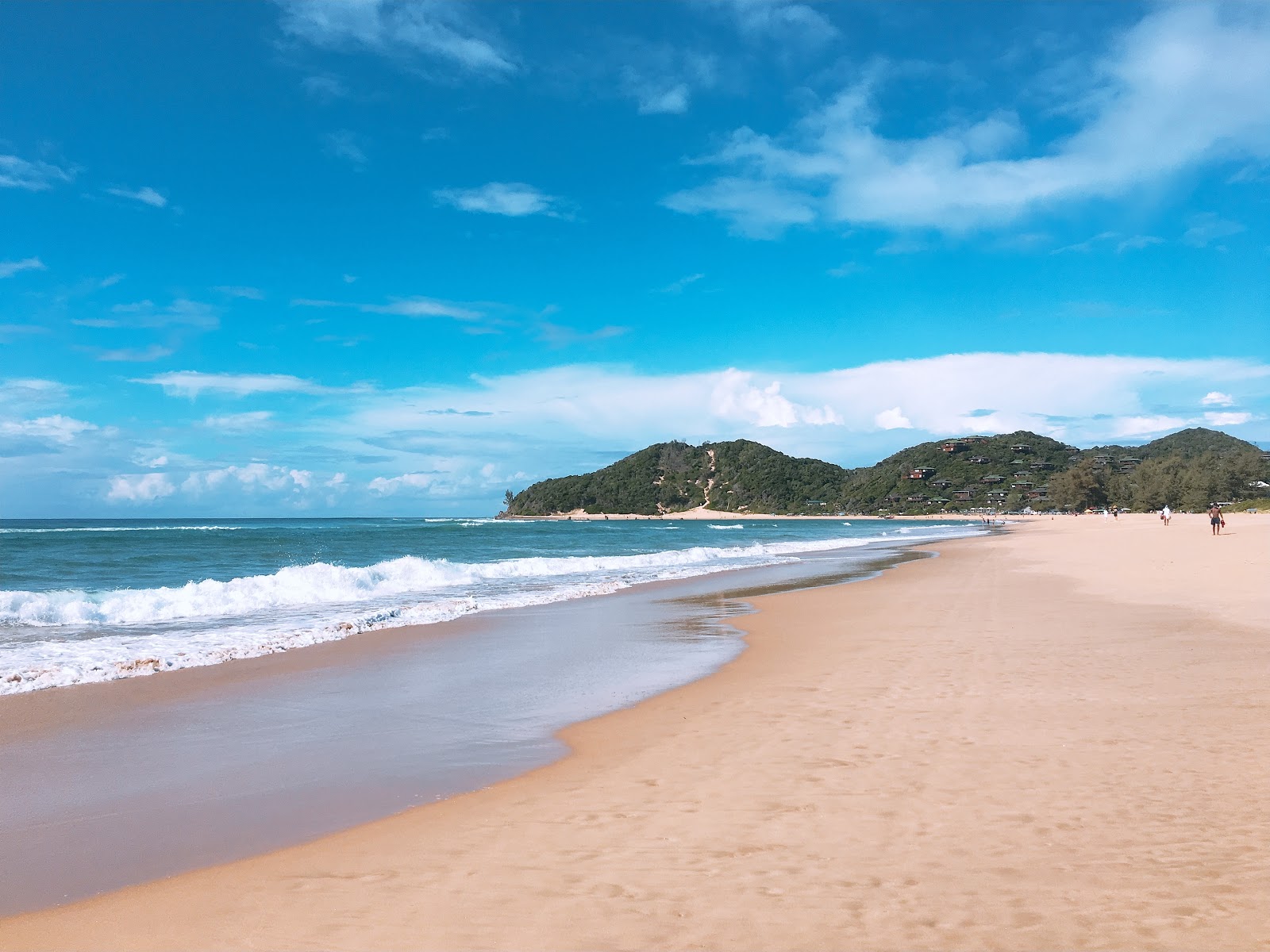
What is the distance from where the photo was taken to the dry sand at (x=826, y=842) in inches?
142

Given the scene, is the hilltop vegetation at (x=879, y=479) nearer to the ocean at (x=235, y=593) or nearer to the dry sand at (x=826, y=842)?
the ocean at (x=235, y=593)

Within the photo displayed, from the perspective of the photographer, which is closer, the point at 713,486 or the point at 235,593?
the point at 235,593

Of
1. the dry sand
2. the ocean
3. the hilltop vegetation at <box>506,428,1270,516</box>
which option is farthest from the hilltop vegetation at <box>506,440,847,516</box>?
the dry sand

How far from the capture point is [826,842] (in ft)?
14.7

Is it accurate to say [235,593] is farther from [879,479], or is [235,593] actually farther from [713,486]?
[879,479]

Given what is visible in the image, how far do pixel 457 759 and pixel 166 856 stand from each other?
232 cm

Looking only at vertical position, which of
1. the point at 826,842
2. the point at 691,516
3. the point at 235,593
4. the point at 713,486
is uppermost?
the point at 713,486

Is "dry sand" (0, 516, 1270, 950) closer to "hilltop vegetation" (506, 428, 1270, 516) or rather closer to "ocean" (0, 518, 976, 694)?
"ocean" (0, 518, 976, 694)

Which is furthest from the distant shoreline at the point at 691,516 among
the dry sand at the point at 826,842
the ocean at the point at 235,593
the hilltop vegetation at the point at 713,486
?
the dry sand at the point at 826,842

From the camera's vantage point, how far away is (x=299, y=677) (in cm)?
1020

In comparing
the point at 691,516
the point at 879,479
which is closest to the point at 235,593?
the point at 691,516

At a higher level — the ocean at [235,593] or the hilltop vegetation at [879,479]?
the hilltop vegetation at [879,479]

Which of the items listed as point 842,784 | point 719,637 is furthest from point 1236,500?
point 842,784

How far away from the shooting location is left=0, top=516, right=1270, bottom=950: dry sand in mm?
3604
